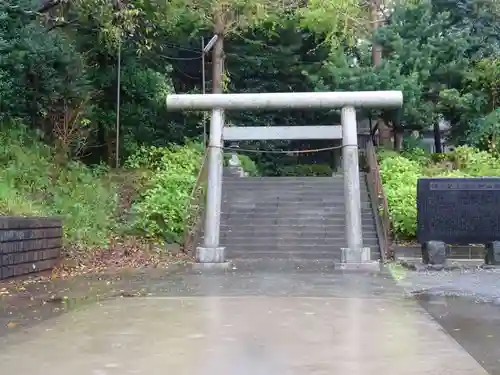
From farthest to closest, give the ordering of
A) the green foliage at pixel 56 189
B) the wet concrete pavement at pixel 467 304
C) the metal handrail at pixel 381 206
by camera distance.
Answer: the metal handrail at pixel 381 206, the green foliage at pixel 56 189, the wet concrete pavement at pixel 467 304

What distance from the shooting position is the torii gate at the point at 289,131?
1540cm

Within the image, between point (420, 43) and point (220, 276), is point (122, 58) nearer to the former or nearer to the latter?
point (420, 43)

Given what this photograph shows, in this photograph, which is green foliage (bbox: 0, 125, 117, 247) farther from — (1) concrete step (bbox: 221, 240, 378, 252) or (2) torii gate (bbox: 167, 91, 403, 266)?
(1) concrete step (bbox: 221, 240, 378, 252)

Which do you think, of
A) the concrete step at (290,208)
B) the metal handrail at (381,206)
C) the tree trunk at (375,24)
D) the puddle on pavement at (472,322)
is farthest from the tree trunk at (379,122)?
the puddle on pavement at (472,322)

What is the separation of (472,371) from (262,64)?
22678 millimetres

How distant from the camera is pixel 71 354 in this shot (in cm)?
612

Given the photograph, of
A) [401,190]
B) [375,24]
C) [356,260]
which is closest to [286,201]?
[401,190]

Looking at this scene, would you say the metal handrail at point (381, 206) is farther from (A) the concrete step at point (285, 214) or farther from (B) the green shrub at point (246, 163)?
(B) the green shrub at point (246, 163)

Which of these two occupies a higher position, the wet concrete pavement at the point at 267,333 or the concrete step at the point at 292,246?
the concrete step at the point at 292,246

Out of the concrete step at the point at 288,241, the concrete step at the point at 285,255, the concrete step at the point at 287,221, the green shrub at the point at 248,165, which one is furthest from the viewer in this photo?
the green shrub at the point at 248,165

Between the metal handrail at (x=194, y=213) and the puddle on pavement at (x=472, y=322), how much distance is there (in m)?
8.33

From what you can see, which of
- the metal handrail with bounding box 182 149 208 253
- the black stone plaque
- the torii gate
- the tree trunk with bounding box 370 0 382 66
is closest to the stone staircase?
the metal handrail with bounding box 182 149 208 253

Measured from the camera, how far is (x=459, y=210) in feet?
49.5

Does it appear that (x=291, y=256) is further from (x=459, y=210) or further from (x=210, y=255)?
(x=459, y=210)
